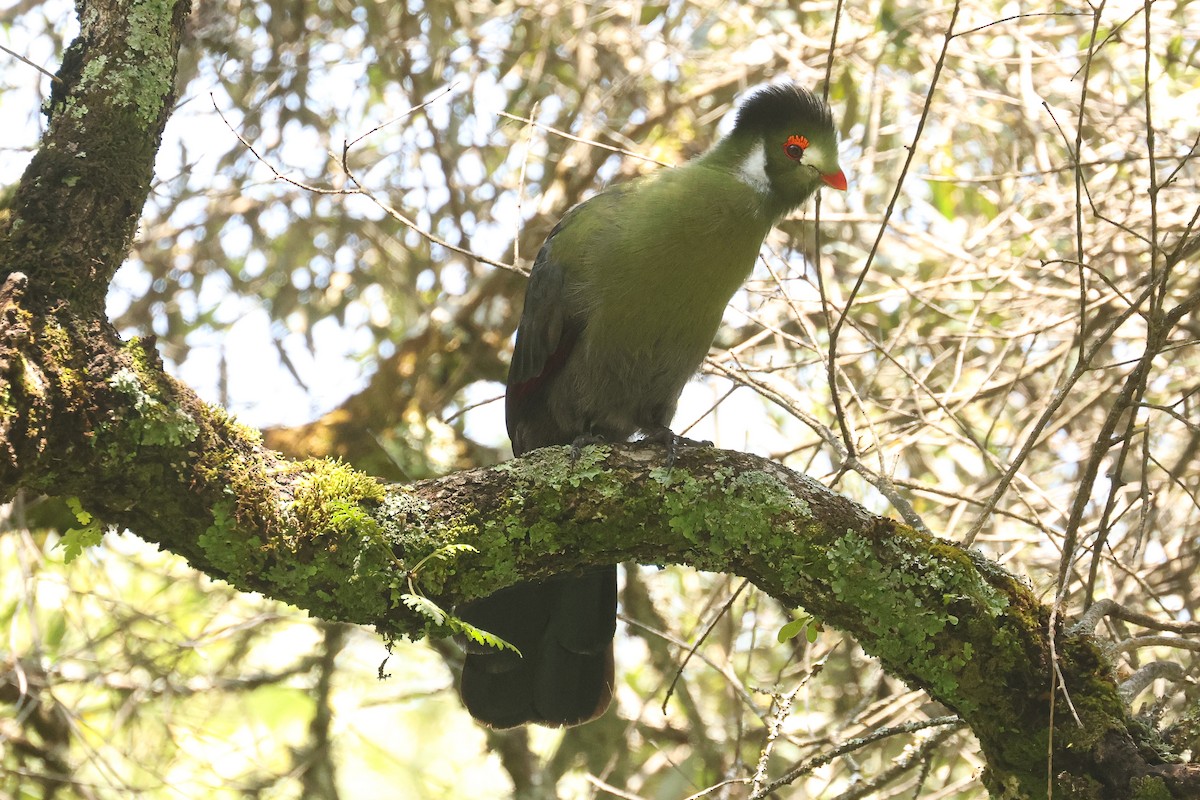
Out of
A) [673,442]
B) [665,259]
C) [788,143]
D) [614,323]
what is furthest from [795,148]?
[673,442]

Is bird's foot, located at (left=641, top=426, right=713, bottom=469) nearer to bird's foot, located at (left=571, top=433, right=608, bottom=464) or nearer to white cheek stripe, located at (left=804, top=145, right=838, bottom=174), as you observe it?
bird's foot, located at (left=571, top=433, right=608, bottom=464)

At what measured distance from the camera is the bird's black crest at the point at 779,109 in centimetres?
373

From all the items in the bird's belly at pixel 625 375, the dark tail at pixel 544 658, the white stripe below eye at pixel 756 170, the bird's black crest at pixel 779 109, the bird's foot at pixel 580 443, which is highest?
the bird's black crest at pixel 779 109

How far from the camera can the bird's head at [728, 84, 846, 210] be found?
3672 mm

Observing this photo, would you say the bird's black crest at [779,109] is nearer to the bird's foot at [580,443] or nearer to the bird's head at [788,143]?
the bird's head at [788,143]

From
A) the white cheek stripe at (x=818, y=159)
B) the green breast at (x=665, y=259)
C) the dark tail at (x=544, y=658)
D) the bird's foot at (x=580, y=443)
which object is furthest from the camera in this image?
the white cheek stripe at (x=818, y=159)

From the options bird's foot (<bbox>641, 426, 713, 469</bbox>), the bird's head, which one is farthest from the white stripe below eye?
bird's foot (<bbox>641, 426, 713, 469</bbox>)

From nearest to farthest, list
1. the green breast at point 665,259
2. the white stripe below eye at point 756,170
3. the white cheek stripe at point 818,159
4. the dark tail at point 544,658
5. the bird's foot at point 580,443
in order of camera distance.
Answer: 1. the bird's foot at point 580,443
2. the dark tail at point 544,658
3. the green breast at point 665,259
4. the white stripe below eye at point 756,170
5. the white cheek stripe at point 818,159

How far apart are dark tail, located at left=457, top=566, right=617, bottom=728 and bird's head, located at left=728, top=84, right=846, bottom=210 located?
1494 mm

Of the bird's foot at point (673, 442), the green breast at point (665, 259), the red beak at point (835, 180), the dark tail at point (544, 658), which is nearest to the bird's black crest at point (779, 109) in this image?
the red beak at point (835, 180)

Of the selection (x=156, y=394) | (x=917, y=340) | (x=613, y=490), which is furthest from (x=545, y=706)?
(x=917, y=340)

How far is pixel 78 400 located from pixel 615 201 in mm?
1890

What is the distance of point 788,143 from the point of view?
371cm

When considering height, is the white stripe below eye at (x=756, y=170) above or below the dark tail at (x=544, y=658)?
above
